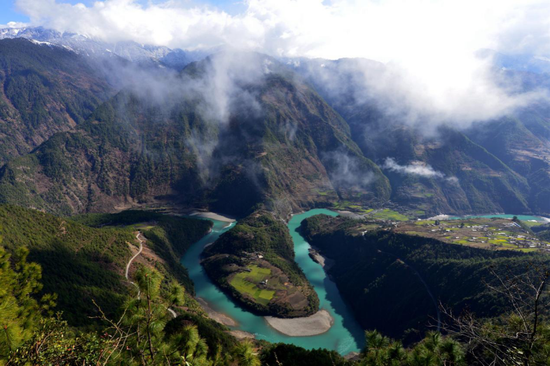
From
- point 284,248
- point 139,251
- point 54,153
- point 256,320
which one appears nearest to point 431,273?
point 256,320

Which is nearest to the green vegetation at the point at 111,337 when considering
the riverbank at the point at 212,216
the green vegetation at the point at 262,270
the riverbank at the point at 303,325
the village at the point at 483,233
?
the riverbank at the point at 303,325

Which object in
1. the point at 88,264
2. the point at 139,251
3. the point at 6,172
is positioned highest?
the point at 6,172

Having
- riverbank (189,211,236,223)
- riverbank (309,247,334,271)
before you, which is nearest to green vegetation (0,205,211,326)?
Answer: riverbank (309,247,334,271)

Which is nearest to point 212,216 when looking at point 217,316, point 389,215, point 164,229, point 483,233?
point 164,229

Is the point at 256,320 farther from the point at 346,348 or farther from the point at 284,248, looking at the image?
the point at 284,248

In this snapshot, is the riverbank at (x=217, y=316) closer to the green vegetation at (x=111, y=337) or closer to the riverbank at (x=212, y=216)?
the green vegetation at (x=111, y=337)

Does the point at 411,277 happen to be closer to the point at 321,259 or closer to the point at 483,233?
the point at 483,233

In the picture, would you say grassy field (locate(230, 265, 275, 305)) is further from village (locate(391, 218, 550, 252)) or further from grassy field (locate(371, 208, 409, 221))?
grassy field (locate(371, 208, 409, 221))
